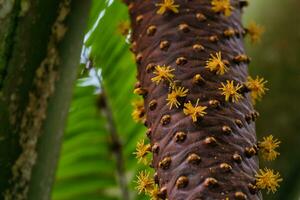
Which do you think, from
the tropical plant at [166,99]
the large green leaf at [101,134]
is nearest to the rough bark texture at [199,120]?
the tropical plant at [166,99]

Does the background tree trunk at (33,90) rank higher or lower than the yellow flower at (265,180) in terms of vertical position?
higher

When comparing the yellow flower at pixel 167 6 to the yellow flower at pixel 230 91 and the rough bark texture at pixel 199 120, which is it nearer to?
the rough bark texture at pixel 199 120

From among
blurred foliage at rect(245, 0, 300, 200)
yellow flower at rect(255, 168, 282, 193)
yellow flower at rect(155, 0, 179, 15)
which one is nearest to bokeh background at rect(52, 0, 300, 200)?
blurred foliage at rect(245, 0, 300, 200)

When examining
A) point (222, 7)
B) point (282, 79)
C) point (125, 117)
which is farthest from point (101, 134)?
point (222, 7)

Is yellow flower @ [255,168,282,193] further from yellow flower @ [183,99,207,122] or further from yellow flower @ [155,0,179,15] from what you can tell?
yellow flower @ [155,0,179,15]

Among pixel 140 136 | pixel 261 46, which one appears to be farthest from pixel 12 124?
pixel 261 46

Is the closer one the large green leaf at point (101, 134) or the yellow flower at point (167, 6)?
the yellow flower at point (167, 6)

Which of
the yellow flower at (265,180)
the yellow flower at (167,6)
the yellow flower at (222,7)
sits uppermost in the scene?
the yellow flower at (167,6)
